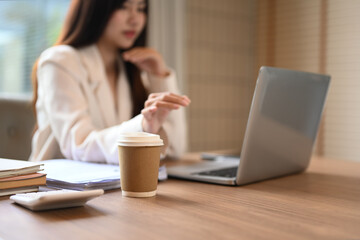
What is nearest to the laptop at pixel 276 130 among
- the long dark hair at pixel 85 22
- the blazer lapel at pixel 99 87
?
the blazer lapel at pixel 99 87

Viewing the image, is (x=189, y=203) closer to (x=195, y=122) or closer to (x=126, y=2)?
(x=126, y=2)

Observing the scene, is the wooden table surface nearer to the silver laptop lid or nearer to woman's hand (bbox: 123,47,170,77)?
the silver laptop lid

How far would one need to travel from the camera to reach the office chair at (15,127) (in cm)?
149

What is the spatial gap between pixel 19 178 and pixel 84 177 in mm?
126

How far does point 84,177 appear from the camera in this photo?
816 millimetres

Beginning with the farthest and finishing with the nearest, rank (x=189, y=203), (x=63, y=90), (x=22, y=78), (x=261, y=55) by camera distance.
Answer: (x=261, y=55)
(x=22, y=78)
(x=63, y=90)
(x=189, y=203)

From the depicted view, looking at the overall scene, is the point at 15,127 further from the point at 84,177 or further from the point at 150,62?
the point at 84,177

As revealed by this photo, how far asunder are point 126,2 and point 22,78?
132cm

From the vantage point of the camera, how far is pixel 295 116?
99 centimetres

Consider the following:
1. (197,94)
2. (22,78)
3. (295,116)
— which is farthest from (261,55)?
(295,116)

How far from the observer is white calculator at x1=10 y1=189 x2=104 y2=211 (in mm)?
612

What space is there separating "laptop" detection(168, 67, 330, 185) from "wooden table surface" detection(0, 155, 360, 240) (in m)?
0.06

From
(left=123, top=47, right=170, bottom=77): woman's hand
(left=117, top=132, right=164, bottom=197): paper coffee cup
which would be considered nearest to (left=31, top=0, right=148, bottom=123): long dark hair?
(left=123, top=47, right=170, bottom=77): woman's hand


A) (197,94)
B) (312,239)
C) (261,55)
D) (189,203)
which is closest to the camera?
(312,239)
